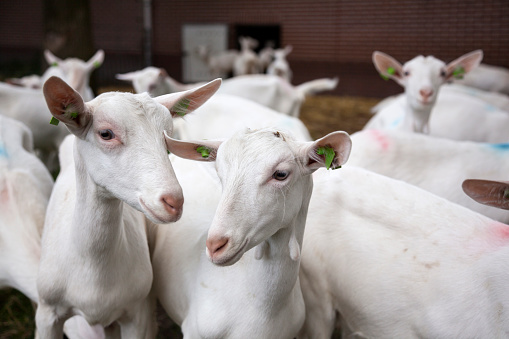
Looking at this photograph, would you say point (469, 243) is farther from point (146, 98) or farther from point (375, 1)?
point (375, 1)

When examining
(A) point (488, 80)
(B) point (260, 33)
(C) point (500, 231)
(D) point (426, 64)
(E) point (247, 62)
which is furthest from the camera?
(B) point (260, 33)

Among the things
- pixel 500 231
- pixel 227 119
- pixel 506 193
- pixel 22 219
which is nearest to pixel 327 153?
pixel 506 193

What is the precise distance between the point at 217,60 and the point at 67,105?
1177cm

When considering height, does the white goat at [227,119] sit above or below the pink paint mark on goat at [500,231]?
above

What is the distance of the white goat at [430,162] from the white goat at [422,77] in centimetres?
80

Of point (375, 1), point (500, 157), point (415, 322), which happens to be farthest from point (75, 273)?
point (375, 1)

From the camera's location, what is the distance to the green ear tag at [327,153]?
2.03 meters

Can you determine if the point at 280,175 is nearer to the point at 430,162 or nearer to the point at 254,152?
the point at 254,152

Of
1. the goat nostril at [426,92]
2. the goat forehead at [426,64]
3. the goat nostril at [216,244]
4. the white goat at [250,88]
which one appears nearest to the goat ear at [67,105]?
the goat nostril at [216,244]

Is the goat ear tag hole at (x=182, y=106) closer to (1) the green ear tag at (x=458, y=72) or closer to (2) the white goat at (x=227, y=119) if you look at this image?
(2) the white goat at (x=227, y=119)

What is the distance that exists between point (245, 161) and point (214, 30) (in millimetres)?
12619

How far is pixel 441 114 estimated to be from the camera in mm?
5527

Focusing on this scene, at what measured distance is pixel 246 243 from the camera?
1940 mm

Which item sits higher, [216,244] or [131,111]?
[131,111]
